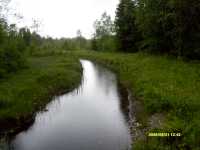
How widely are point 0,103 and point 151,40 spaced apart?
26686 mm

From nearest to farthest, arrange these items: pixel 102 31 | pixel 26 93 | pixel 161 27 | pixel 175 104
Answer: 1. pixel 175 104
2. pixel 26 93
3. pixel 161 27
4. pixel 102 31

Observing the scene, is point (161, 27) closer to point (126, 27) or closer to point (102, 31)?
point (126, 27)

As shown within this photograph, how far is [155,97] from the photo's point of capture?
14023mm

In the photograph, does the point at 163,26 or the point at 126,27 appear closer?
the point at 163,26

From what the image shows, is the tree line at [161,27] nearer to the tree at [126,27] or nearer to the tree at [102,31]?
the tree at [126,27]

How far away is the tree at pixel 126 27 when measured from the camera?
47750 millimetres

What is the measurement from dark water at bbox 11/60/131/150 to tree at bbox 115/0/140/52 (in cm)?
3004

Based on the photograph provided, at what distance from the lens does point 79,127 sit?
510 inches

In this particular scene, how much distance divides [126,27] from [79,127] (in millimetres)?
37297

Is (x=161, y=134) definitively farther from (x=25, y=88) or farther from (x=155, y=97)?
(x=25, y=88)

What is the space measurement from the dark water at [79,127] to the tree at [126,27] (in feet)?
98.5

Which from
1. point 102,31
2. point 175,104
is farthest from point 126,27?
point 175,104

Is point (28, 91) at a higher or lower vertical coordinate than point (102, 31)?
lower

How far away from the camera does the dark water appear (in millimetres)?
10930
